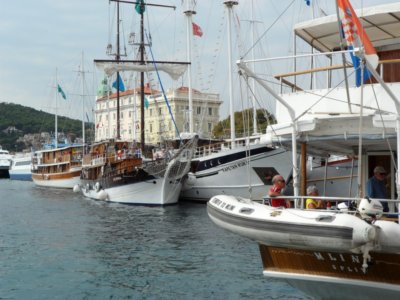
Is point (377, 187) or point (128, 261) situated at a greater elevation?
point (377, 187)

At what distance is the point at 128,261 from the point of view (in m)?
17.1

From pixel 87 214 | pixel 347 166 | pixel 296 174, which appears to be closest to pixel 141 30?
pixel 87 214

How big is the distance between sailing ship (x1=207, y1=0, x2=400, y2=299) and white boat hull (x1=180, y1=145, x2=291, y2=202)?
67.2 ft

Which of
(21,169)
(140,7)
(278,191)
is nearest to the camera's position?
(278,191)

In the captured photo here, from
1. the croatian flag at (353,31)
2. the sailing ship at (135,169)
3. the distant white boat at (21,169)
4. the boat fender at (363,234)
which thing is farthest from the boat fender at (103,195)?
the distant white boat at (21,169)

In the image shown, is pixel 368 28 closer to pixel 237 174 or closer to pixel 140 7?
pixel 237 174

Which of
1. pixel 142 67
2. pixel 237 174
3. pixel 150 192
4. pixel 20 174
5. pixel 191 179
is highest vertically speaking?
pixel 142 67

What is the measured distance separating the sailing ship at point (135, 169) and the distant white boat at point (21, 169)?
45.0 meters

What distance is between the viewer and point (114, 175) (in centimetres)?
3812

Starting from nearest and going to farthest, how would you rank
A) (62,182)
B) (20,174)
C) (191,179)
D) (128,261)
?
(128,261)
(191,179)
(62,182)
(20,174)

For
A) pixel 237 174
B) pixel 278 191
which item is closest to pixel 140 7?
pixel 237 174

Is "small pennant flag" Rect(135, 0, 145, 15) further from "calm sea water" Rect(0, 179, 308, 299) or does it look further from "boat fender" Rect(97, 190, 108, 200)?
"calm sea water" Rect(0, 179, 308, 299)

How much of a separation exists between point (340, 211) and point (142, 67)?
111 feet

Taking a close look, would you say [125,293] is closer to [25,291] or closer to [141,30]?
[25,291]
